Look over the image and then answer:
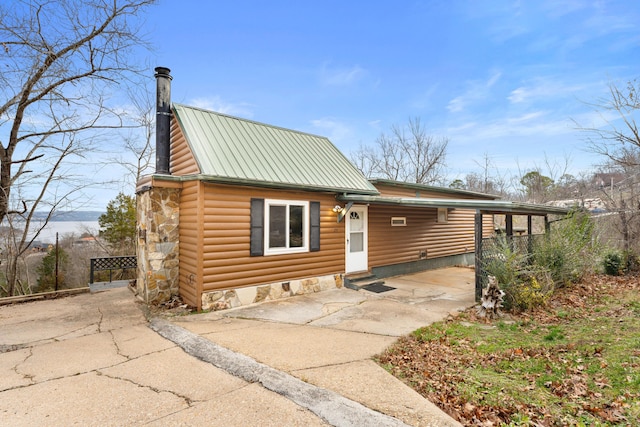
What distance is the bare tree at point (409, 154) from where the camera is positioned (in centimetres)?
2178

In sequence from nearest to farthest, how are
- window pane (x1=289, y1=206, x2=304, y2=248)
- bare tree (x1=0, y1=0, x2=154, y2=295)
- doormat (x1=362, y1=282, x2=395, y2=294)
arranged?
window pane (x1=289, y1=206, x2=304, y2=248)
bare tree (x1=0, y1=0, x2=154, y2=295)
doormat (x1=362, y1=282, x2=395, y2=294)

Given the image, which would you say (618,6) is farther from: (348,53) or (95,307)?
(95,307)

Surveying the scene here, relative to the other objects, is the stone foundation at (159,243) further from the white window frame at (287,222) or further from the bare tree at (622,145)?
the bare tree at (622,145)

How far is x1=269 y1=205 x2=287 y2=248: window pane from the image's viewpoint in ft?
22.8

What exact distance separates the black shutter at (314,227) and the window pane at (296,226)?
242 mm

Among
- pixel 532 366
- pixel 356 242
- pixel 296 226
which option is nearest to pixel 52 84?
pixel 296 226

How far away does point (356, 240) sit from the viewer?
349 inches

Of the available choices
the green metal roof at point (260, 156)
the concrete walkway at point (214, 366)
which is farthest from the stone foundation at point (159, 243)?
the green metal roof at point (260, 156)

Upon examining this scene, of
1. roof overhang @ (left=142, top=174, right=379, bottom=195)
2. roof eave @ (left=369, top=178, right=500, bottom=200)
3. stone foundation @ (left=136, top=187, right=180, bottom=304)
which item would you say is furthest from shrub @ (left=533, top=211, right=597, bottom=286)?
stone foundation @ (left=136, top=187, right=180, bottom=304)

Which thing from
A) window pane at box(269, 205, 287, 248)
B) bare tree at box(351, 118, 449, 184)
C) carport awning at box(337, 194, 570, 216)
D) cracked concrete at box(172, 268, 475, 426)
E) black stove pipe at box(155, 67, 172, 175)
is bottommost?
cracked concrete at box(172, 268, 475, 426)

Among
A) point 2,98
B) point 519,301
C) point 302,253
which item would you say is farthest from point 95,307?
point 519,301

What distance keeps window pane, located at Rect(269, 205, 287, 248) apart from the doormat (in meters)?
2.72

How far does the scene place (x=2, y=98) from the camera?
800 cm

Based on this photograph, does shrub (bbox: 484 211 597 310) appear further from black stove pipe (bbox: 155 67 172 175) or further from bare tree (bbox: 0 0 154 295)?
bare tree (bbox: 0 0 154 295)
